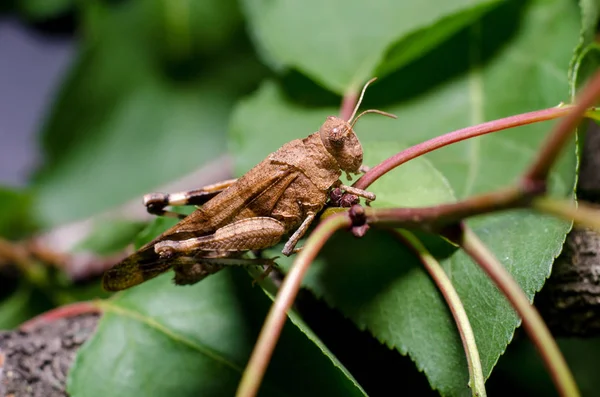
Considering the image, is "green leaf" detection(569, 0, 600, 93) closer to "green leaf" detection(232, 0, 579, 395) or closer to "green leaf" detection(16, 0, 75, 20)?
"green leaf" detection(232, 0, 579, 395)

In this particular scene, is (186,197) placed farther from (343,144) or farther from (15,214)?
(15,214)

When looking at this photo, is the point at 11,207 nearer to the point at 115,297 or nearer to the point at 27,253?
the point at 27,253

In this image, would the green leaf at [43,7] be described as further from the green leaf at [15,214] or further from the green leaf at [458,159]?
the green leaf at [458,159]

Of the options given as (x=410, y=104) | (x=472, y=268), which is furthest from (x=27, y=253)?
(x=472, y=268)

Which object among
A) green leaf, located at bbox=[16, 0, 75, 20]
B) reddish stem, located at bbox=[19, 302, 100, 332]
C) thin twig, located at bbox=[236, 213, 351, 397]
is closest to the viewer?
thin twig, located at bbox=[236, 213, 351, 397]

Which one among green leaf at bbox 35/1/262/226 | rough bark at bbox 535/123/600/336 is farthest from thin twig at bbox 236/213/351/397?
green leaf at bbox 35/1/262/226

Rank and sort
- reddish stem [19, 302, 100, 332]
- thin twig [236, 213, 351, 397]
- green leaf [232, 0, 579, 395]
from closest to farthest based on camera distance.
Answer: thin twig [236, 213, 351, 397]
green leaf [232, 0, 579, 395]
reddish stem [19, 302, 100, 332]

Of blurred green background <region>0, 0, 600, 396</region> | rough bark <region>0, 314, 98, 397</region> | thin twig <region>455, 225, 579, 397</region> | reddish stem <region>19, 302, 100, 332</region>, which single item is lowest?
rough bark <region>0, 314, 98, 397</region>
